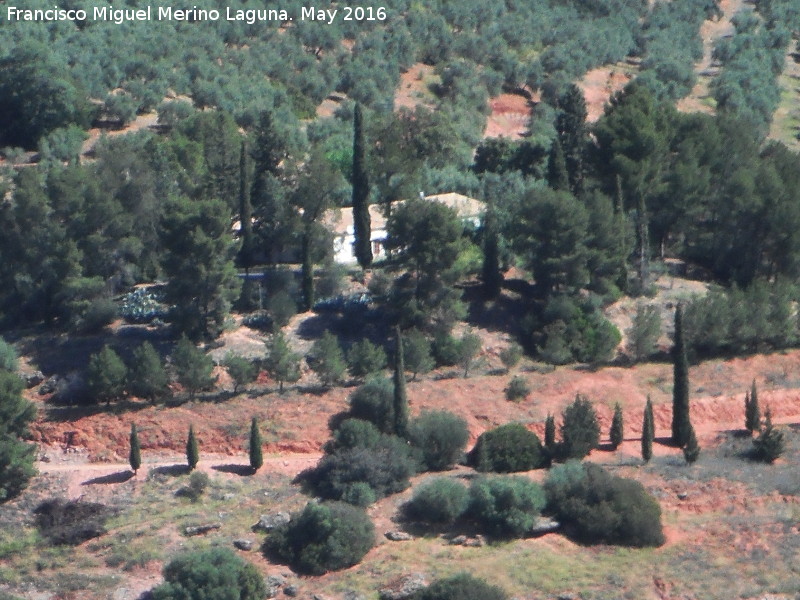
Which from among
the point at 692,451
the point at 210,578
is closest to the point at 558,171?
the point at 692,451

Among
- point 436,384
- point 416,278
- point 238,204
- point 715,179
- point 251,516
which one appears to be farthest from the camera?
point 715,179

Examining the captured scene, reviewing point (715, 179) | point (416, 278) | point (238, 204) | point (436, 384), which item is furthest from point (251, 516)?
point (715, 179)

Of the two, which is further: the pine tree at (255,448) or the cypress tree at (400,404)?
the cypress tree at (400,404)

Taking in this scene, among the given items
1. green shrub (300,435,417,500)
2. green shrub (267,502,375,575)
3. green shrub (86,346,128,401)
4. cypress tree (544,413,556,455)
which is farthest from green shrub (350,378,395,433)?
green shrub (86,346,128,401)

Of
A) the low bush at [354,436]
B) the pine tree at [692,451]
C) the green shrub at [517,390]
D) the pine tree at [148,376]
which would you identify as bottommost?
the pine tree at [692,451]

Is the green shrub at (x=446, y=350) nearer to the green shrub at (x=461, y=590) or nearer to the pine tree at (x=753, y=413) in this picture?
the pine tree at (x=753, y=413)

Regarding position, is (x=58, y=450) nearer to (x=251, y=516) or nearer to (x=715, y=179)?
(x=251, y=516)

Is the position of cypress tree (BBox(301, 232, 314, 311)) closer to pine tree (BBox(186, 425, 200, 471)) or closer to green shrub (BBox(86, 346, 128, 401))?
green shrub (BBox(86, 346, 128, 401))

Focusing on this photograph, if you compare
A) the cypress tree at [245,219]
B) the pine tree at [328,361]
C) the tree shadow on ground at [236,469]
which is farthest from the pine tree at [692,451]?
the cypress tree at [245,219]
